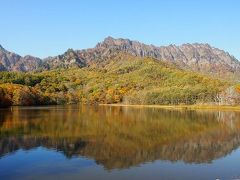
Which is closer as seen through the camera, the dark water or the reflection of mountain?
the dark water

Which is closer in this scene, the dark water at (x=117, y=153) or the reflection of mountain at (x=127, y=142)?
the dark water at (x=117, y=153)

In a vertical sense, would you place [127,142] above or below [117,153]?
above

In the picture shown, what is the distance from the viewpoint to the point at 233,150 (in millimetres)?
53250

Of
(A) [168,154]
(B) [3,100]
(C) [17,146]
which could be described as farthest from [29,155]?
(B) [3,100]

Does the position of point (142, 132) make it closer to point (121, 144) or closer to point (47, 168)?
point (121, 144)

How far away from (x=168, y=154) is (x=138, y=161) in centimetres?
625

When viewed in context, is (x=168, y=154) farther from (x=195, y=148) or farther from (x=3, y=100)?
(x=3, y=100)

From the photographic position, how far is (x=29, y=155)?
46.6 meters

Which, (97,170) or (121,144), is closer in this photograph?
(97,170)

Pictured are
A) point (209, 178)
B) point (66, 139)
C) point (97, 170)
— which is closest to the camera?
point (209, 178)

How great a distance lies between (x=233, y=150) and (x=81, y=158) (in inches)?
888

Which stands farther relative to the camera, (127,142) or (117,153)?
(127,142)

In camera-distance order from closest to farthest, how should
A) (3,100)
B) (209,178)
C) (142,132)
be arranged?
(209,178) < (142,132) < (3,100)

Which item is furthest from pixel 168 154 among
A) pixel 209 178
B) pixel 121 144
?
pixel 209 178
